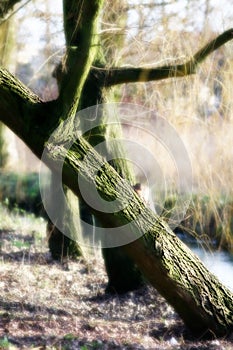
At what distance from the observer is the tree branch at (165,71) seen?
4738 millimetres

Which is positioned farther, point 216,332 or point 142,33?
point 142,33

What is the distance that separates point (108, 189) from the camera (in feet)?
13.2

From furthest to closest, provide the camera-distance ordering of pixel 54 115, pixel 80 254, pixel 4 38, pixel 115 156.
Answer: pixel 4 38 → pixel 80 254 → pixel 115 156 → pixel 54 115

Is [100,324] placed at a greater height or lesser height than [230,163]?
lesser

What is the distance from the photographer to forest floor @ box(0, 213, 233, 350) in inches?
154

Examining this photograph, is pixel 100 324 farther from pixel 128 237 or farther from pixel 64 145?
pixel 64 145

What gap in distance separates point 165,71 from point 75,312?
7.35ft

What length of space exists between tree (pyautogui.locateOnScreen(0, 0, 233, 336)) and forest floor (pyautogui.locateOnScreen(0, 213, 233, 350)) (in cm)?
25

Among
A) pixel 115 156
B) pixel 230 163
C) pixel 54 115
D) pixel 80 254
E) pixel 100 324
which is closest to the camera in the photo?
pixel 54 115

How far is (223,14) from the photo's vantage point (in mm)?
5230

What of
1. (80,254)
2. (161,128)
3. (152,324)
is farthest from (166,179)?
(152,324)

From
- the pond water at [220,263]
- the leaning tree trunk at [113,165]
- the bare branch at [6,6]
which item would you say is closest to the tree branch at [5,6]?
the bare branch at [6,6]

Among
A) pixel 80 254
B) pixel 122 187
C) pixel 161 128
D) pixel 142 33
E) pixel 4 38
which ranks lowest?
pixel 80 254

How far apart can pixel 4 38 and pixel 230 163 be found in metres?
3.35
